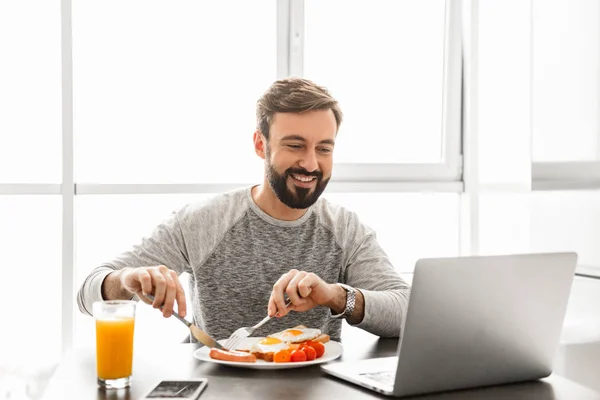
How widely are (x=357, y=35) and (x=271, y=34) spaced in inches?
14.7

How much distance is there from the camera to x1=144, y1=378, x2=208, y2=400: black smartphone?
3.92 ft

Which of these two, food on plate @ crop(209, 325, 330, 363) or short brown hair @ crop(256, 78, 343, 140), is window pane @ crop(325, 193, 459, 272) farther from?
food on plate @ crop(209, 325, 330, 363)

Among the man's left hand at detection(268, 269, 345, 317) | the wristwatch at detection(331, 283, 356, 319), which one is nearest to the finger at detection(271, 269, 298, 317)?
the man's left hand at detection(268, 269, 345, 317)

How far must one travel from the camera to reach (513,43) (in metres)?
2.93

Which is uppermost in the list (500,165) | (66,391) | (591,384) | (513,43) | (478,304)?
(513,43)

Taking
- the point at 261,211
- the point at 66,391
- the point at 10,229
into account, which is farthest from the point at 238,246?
the point at 10,229

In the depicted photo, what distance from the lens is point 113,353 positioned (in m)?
1.28

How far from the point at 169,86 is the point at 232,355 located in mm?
1719

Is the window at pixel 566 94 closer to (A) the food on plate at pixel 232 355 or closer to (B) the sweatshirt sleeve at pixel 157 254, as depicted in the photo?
(B) the sweatshirt sleeve at pixel 157 254

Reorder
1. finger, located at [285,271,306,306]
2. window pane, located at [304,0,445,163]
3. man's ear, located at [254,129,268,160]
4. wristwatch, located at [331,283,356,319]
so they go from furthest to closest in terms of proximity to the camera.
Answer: window pane, located at [304,0,445,163], man's ear, located at [254,129,268,160], wristwatch, located at [331,283,356,319], finger, located at [285,271,306,306]

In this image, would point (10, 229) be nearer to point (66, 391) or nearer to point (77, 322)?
point (77, 322)

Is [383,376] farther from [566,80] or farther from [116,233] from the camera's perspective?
[116,233]

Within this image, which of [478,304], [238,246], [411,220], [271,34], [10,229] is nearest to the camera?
[478,304]

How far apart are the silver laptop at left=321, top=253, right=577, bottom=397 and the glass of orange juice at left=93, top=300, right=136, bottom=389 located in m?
0.35
